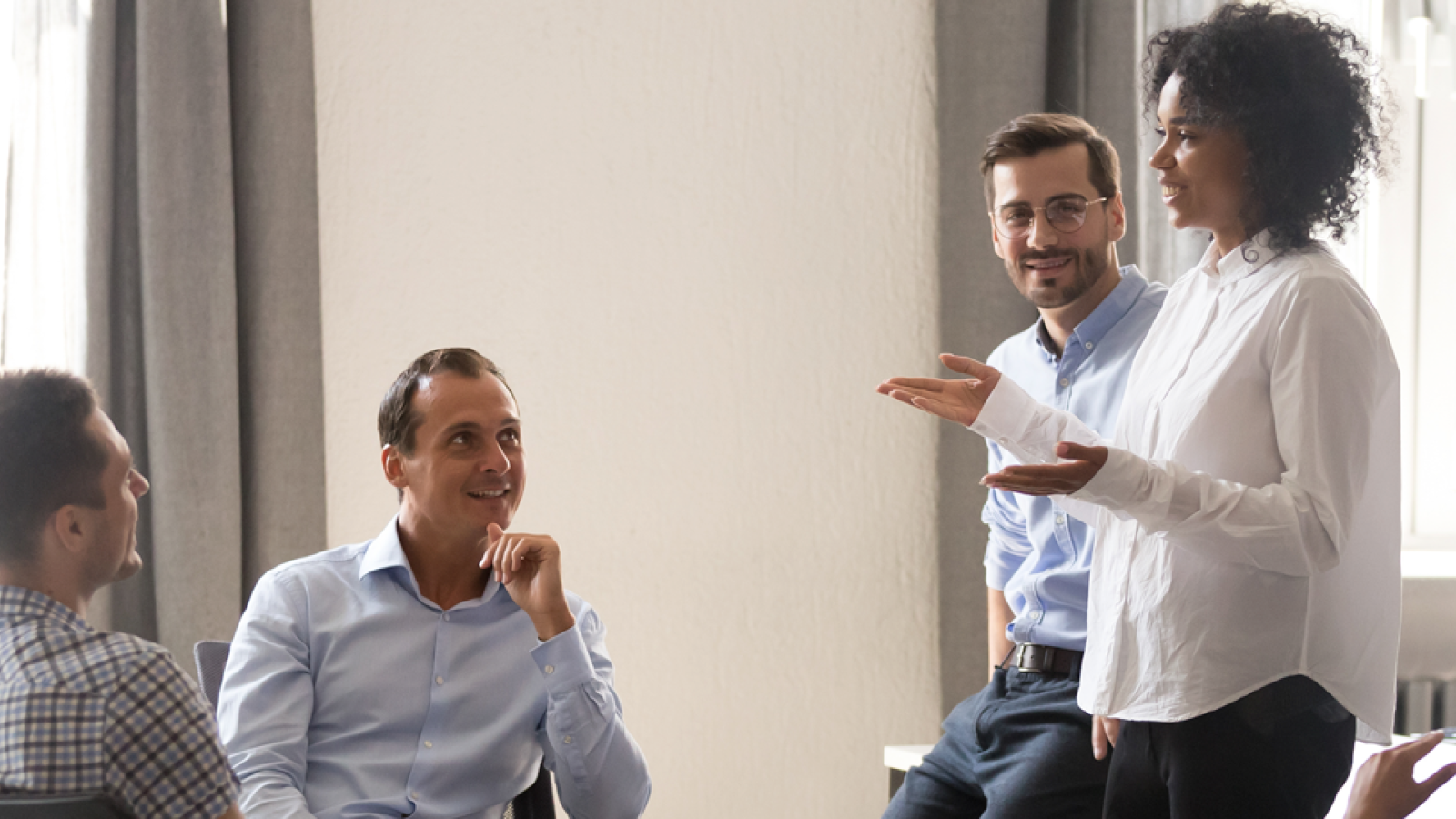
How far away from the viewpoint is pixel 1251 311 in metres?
1.22

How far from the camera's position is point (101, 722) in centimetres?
109

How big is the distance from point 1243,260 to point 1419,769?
1.14 meters

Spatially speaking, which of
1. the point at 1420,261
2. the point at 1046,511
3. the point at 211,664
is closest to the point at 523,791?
the point at 211,664

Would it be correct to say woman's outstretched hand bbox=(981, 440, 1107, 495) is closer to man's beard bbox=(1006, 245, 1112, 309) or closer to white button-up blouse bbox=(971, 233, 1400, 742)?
white button-up blouse bbox=(971, 233, 1400, 742)

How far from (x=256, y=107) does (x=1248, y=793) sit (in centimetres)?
220

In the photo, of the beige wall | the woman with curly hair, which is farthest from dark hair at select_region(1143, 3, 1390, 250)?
the beige wall

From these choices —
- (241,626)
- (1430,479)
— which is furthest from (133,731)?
(1430,479)

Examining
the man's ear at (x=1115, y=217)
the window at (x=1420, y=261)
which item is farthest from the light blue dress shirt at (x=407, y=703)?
the window at (x=1420, y=261)

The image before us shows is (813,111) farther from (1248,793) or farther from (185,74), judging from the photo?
(1248,793)

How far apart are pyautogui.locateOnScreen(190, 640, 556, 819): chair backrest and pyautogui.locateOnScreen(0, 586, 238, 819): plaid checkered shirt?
2.04ft

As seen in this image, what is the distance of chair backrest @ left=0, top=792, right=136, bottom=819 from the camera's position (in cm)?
98

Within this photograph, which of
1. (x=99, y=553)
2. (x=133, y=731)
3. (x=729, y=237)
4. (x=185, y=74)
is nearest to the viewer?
(x=133, y=731)

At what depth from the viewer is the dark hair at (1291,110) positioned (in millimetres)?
1237

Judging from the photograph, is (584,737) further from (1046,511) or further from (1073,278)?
(1073,278)
